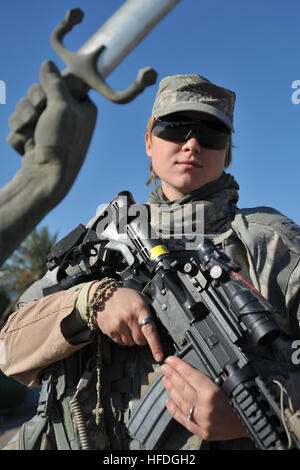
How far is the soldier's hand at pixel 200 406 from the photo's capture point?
6.25 ft

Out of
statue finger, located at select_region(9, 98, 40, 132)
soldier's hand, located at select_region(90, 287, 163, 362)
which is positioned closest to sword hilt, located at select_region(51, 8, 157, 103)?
statue finger, located at select_region(9, 98, 40, 132)

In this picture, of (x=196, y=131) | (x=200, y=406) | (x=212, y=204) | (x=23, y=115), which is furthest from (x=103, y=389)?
(x=23, y=115)

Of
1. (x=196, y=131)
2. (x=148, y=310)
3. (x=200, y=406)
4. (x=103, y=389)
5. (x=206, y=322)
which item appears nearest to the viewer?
(x=200, y=406)

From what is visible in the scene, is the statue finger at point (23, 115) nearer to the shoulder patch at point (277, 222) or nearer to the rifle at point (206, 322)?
the rifle at point (206, 322)

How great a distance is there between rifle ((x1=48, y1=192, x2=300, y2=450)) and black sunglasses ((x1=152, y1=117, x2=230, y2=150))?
21.2 inches

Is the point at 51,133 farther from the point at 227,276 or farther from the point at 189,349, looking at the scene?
the point at 189,349

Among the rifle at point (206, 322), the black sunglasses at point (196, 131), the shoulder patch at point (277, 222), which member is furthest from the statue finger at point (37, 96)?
the shoulder patch at point (277, 222)

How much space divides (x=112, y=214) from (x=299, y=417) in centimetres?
155

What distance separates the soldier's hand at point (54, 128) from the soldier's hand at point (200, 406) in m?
1.16

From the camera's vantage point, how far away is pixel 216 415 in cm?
190

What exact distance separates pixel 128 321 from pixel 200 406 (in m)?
0.53

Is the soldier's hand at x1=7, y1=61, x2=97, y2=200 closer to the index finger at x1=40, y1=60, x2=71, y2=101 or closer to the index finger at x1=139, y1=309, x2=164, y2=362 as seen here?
the index finger at x1=40, y1=60, x2=71, y2=101

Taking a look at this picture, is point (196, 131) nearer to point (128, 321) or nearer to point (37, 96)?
point (128, 321)

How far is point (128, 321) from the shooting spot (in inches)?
86.4
